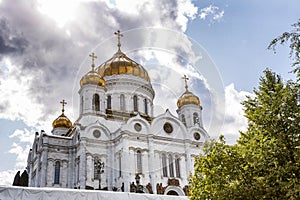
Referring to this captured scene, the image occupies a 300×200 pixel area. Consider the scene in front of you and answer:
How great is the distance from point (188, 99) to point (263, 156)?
1150 inches

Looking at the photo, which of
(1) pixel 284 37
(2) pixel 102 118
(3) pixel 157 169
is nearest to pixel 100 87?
(2) pixel 102 118

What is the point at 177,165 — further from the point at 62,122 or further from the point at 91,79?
the point at 62,122

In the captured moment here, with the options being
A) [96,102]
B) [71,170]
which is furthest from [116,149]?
[96,102]

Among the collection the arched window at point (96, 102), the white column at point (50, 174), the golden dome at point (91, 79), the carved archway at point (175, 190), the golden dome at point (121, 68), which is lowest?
the carved archway at point (175, 190)

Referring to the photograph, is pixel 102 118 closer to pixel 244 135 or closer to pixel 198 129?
pixel 198 129

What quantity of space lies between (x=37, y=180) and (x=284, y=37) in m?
32.4

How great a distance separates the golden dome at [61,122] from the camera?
144 feet

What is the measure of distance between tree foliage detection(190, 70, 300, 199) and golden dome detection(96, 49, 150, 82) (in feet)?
91.4

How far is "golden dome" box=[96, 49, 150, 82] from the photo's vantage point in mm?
41906

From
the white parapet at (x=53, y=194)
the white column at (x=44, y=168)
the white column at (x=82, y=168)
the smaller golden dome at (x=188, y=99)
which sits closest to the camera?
the white parapet at (x=53, y=194)

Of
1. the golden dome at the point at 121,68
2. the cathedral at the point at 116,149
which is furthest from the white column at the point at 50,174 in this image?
the golden dome at the point at 121,68

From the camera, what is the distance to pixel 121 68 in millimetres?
41875

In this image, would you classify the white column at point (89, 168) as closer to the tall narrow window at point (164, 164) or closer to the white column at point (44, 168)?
the white column at point (44, 168)

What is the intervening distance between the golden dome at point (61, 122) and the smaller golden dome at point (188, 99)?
14323 mm
